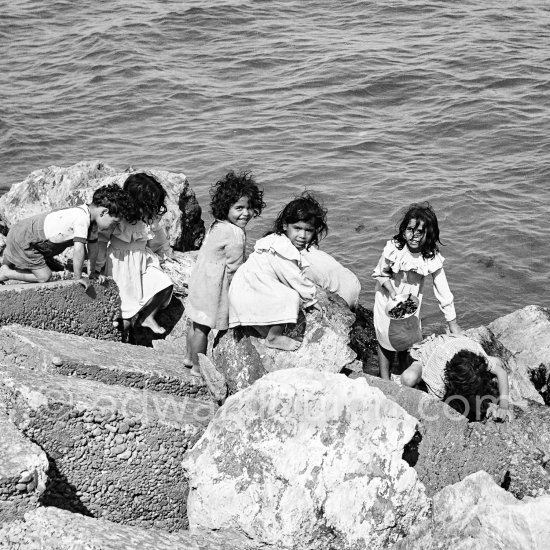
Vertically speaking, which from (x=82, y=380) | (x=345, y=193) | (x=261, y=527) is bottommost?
(x=345, y=193)

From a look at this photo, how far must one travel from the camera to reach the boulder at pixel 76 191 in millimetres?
7117

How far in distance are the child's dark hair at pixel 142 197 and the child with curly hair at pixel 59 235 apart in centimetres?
6

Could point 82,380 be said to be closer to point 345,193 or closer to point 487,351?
point 487,351

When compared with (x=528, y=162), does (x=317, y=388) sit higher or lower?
higher

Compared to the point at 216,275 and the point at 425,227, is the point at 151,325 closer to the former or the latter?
the point at 216,275

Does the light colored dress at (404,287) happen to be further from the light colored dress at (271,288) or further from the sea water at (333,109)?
the sea water at (333,109)

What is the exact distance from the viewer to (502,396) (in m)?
5.23

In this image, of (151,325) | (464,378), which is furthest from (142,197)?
(464,378)

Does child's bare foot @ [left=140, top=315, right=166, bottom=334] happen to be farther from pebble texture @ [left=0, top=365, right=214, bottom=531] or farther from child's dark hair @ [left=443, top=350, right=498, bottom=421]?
child's dark hair @ [left=443, top=350, right=498, bottom=421]

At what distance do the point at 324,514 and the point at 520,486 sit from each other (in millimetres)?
1244

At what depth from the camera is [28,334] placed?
15.9 ft

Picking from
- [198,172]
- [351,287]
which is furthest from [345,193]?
[351,287]

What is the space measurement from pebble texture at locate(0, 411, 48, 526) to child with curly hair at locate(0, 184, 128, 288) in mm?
2020

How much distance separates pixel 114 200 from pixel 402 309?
6.31ft
